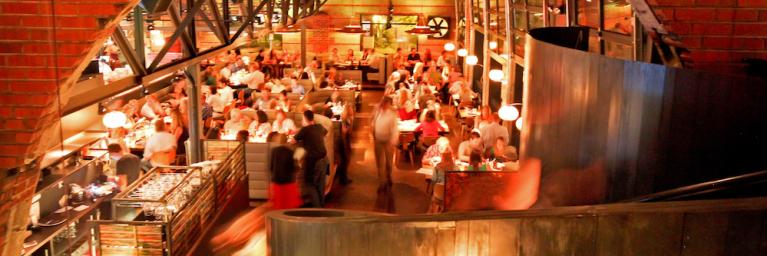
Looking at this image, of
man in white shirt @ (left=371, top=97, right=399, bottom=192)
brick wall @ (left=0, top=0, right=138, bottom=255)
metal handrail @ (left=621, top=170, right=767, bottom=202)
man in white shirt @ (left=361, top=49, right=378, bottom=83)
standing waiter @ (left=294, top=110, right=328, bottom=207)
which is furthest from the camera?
man in white shirt @ (left=361, top=49, right=378, bottom=83)

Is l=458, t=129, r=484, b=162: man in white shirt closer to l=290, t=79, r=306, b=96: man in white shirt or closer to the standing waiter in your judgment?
the standing waiter

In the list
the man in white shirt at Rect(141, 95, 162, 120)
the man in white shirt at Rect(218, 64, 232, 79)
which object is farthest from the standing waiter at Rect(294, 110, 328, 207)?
the man in white shirt at Rect(218, 64, 232, 79)

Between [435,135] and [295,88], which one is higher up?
[295,88]

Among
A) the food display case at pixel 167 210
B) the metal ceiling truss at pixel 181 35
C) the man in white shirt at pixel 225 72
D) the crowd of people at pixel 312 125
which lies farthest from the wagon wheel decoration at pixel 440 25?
the food display case at pixel 167 210

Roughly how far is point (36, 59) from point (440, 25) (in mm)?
21978

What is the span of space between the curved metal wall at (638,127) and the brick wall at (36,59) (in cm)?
243

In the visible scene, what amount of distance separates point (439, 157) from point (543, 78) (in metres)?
5.57

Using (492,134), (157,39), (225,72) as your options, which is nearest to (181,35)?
(492,134)

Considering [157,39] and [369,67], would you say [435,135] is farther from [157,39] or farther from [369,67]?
[369,67]

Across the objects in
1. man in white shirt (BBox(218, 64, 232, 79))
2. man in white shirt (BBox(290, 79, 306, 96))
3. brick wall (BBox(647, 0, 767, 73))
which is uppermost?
brick wall (BBox(647, 0, 767, 73))

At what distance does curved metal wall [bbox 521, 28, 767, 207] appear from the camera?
3.23 metres

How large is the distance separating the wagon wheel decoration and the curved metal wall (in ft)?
67.4

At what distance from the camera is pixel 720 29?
4039 millimetres

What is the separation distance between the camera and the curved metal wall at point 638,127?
127 inches
